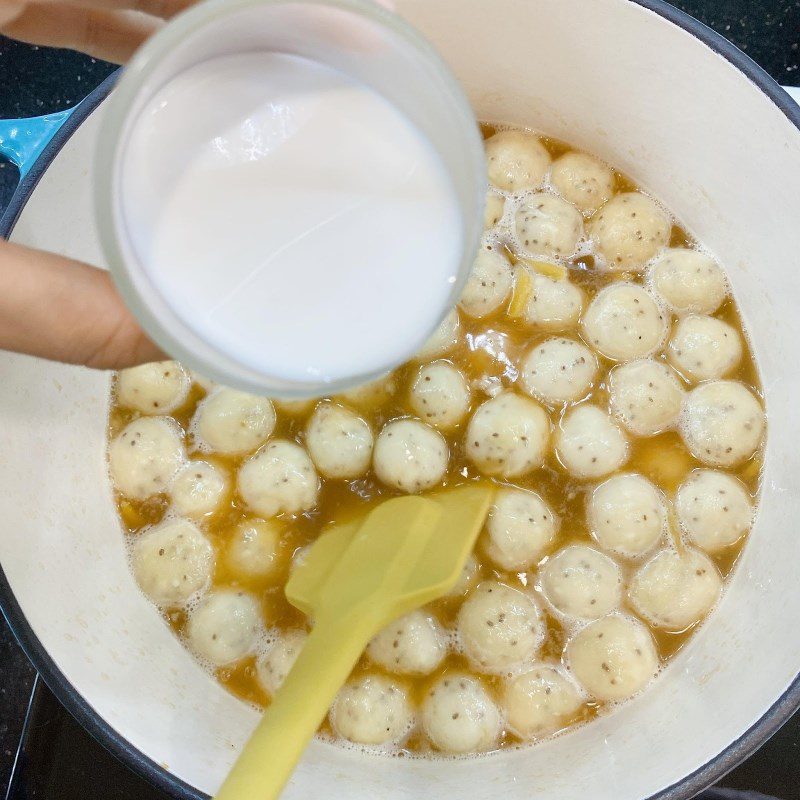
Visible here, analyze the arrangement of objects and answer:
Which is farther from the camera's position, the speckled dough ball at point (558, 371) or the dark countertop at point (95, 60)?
the dark countertop at point (95, 60)

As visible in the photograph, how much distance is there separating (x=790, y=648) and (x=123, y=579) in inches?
34.3

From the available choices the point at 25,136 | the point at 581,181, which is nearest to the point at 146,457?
the point at 25,136

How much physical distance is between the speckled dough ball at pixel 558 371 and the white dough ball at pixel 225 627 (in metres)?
0.49

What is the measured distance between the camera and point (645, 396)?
1.09 meters

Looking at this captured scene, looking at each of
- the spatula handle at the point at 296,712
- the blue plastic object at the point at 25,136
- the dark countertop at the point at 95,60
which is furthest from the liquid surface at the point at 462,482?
the dark countertop at the point at 95,60

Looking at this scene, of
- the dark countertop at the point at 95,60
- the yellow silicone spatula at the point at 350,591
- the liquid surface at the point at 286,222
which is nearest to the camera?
the liquid surface at the point at 286,222

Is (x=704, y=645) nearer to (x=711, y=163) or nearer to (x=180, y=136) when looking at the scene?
(x=711, y=163)

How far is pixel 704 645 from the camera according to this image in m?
1.07

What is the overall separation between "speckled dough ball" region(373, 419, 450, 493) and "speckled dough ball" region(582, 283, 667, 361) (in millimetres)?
281

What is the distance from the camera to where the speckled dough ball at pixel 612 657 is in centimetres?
103

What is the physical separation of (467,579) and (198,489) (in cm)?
39

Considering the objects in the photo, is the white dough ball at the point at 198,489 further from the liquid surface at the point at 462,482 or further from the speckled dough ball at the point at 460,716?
the speckled dough ball at the point at 460,716

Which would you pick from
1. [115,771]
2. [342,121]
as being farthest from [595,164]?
[115,771]

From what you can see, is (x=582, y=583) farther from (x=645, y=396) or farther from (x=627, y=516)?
(x=645, y=396)
